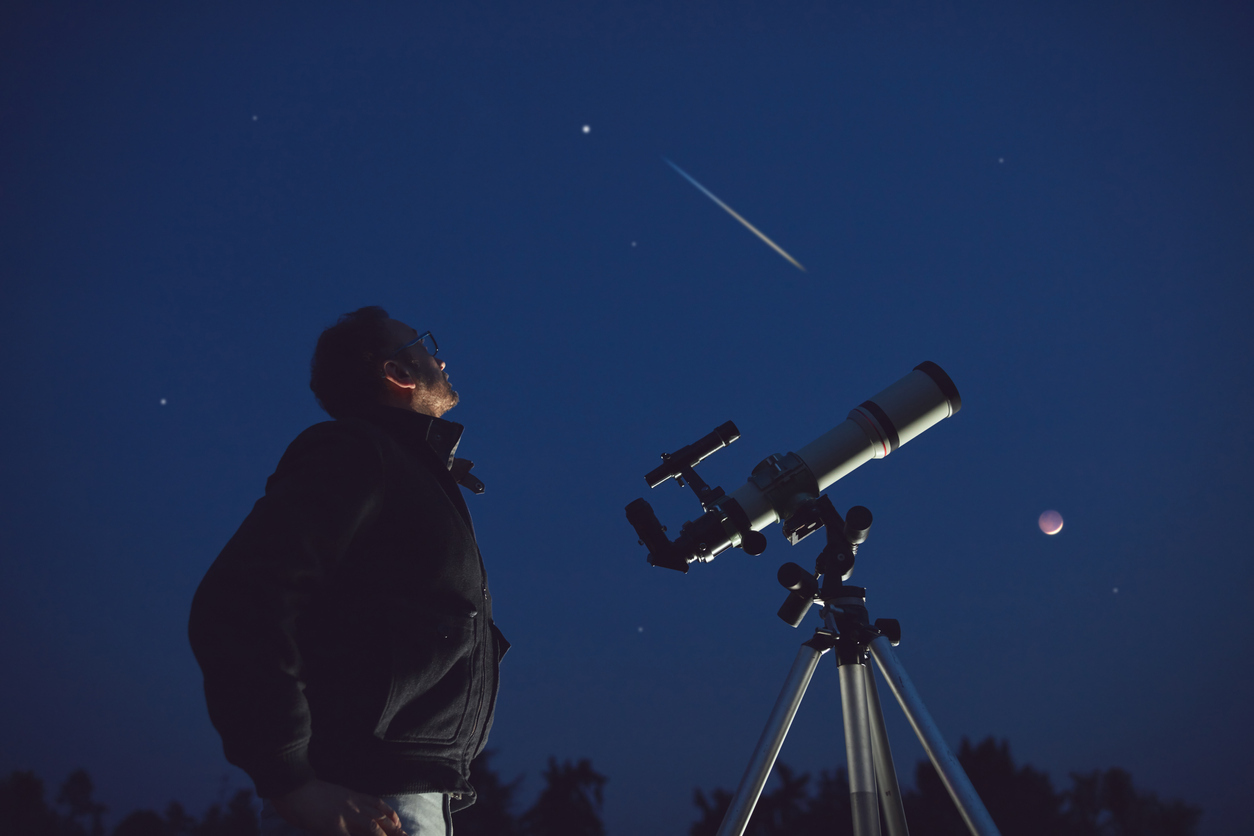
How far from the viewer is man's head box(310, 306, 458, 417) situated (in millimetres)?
2318

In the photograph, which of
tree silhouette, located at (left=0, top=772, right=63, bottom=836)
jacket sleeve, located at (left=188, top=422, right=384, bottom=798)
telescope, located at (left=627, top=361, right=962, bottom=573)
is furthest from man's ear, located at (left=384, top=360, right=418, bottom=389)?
tree silhouette, located at (left=0, top=772, right=63, bottom=836)

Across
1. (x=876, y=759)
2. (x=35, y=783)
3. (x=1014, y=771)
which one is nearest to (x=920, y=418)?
(x=876, y=759)

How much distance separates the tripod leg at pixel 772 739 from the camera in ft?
6.89

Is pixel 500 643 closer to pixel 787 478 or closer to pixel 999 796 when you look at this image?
pixel 787 478

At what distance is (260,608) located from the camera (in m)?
1.33

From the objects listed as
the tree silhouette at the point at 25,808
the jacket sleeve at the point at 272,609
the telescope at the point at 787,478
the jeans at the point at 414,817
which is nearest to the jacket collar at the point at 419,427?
the jacket sleeve at the point at 272,609

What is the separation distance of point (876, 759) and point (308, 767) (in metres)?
1.89

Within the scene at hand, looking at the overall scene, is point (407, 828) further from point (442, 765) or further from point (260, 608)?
point (260, 608)

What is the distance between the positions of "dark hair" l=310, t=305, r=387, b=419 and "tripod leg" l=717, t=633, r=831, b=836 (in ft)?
5.80

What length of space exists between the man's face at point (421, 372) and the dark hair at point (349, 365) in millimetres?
57

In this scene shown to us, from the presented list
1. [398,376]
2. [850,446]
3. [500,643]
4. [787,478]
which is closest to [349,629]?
[500,643]

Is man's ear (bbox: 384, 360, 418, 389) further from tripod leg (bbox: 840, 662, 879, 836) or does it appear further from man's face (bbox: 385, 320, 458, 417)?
tripod leg (bbox: 840, 662, 879, 836)

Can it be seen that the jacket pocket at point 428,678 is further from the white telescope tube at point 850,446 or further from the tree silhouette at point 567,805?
the tree silhouette at point 567,805

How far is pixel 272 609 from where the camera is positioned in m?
1.34
